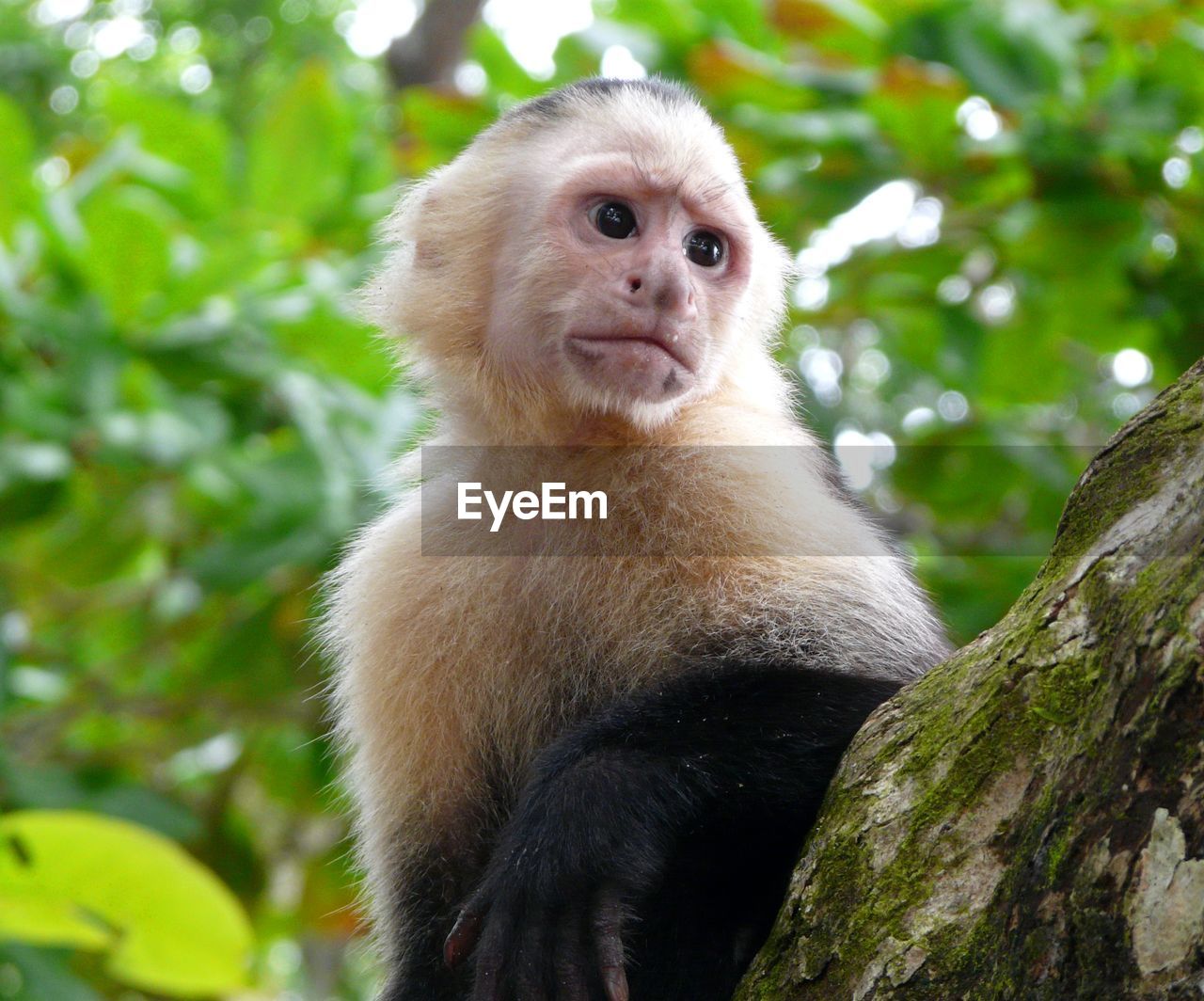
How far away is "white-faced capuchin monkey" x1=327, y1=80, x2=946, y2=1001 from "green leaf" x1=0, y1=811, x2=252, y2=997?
122 cm

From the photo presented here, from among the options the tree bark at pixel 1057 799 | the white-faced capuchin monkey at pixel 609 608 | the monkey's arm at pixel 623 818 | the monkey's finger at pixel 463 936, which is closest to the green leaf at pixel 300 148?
the white-faced capuchin monkey at pixel 609 608

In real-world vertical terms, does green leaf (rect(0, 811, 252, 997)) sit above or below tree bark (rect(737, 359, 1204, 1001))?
above

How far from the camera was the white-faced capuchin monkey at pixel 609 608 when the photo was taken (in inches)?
87.7

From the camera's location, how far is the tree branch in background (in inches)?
314

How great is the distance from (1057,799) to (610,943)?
78 centimetres

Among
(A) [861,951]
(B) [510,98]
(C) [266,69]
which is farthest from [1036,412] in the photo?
(C) [266,69]

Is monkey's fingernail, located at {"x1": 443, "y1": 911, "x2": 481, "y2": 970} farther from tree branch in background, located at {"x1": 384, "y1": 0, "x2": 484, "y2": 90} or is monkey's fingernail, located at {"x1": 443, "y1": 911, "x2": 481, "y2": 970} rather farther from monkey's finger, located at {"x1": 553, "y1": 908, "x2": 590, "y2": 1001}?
tree branch in background, located at {"x1": 384, "y1": 0, "x2": 484, "y2": 90}

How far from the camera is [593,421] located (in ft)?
10.1

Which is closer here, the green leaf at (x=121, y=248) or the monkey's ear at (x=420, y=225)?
the monkey's ear at (x=420, y=225)

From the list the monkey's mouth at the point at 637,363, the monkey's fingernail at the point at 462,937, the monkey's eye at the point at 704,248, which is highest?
the monkey's eye at the point at 704,248

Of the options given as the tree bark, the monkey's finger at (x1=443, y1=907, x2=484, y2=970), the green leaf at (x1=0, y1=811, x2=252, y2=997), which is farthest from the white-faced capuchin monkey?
the green leaf at (x1=0, y1=811, x2=252, y2=997)

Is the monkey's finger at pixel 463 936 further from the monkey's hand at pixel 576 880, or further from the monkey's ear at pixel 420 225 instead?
the monkey's ear at pixel 420 225

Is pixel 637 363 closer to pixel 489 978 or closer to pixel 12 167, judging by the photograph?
pixel 489 978

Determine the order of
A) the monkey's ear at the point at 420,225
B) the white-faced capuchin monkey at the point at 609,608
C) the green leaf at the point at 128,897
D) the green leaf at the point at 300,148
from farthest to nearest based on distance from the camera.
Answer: the green leaf at the point at 300,148
the green leaf at the point at 128,897
the monkey's ear at the point at 420,225
the white-faced capuchin monkey at the point at 609,608
